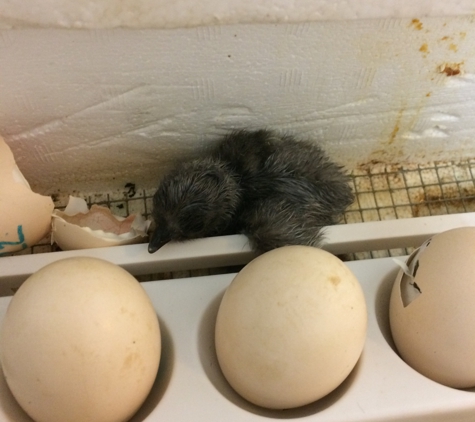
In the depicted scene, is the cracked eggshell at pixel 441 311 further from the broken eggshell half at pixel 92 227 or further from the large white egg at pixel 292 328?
the broken eggshell half at pixel 92 227

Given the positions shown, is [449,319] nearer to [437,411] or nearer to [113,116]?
[437,411]

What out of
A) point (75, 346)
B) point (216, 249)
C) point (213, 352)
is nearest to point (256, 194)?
point (216, 249)

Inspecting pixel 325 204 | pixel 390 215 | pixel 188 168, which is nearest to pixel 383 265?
pixel 325 204

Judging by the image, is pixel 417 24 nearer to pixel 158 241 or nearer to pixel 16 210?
pixel 158 241

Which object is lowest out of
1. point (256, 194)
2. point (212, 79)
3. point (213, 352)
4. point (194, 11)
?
point (213, 352)

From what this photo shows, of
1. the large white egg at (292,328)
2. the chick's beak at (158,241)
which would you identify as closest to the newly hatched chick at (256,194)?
the chick's beak at (158,241)

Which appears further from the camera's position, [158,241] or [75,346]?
[158,241]

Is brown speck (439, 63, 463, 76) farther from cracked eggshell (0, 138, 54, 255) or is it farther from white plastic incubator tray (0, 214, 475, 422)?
cracked eggshell (0, 138, 54, 255)
